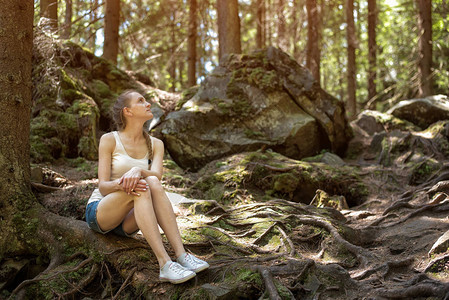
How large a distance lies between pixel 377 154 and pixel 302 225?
18.4 ft

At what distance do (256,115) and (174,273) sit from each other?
6.93 m

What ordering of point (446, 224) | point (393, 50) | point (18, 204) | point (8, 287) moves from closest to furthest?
point (8, 287)
point (18, 204)
point (446, 224)
point (393, 50)

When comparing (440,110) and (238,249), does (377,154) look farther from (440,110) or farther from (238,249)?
(238,249)

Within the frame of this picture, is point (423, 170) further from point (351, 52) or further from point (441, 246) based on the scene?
→ point (351, 52)

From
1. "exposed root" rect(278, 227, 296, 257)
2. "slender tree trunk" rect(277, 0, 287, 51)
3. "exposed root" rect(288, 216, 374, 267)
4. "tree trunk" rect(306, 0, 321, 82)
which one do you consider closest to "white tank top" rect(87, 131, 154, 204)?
"exposed root" rect(278, 227, 296, 257)

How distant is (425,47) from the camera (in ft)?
41.9

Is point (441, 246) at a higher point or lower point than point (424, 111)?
lower

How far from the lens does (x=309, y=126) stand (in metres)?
10.0

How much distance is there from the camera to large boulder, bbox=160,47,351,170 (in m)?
9.41

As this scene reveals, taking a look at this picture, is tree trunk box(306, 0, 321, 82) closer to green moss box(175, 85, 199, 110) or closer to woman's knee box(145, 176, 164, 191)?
green moss box(175, 85, 199, 110)

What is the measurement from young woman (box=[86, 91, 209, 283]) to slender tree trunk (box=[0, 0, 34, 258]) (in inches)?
44.9

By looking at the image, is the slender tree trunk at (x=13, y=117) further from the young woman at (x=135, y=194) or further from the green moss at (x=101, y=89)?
the green moss at (x=101, y=89)

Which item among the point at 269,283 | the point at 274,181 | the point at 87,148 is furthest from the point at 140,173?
the point at 87,148

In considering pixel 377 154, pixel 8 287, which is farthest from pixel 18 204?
pixel 377 154
